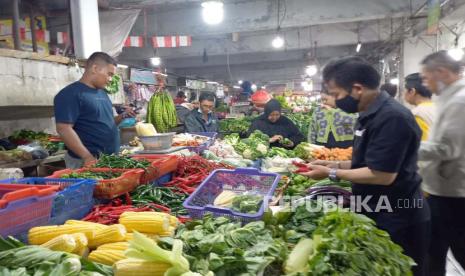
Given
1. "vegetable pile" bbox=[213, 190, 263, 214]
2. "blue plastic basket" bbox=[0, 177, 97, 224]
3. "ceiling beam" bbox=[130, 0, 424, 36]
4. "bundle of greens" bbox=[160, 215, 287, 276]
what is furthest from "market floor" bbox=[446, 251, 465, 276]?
"ceiling beam" bbox=[130, 0, 424, 36]

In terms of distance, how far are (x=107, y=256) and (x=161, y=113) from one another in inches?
201

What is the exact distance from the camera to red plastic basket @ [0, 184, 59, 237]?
1830 mm

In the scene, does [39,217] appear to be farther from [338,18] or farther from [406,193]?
[338,18]

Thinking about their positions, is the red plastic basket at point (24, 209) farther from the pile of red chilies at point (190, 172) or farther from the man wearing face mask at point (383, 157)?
the man wearing face mask at point (383, 157)

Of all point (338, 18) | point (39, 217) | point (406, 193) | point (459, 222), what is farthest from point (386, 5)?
point (39, 217)

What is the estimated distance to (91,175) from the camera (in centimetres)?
279

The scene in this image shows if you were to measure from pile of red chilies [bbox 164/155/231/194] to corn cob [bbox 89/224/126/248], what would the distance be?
1.29 meters

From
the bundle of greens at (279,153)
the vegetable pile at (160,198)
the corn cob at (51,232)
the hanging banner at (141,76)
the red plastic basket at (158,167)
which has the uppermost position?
the hanging banner at (141,76)

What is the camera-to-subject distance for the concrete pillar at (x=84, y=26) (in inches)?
252

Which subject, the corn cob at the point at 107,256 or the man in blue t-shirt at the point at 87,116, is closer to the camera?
the corn cob at the point at 107,256

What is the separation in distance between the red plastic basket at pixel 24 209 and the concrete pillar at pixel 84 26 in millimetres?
5059

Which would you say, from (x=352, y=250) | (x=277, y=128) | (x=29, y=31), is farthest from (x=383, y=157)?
(x=29, y=31)

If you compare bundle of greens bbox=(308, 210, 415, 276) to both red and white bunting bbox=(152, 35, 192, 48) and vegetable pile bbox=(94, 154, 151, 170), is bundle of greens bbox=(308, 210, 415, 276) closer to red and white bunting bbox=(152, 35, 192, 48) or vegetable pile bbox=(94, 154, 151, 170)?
vegetable pile bbox=(94, 154, 151, 170)

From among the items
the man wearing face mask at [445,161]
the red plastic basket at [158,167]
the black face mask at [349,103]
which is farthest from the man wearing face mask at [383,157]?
the red plastic basket at [158,167]
